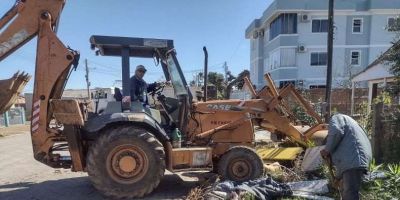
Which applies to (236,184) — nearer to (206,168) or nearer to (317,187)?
(206,168)

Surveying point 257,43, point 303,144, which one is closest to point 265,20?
point 257,43

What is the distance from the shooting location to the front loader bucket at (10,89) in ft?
22.7

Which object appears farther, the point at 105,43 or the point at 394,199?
the point at 105,43

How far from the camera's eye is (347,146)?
535 centimetres

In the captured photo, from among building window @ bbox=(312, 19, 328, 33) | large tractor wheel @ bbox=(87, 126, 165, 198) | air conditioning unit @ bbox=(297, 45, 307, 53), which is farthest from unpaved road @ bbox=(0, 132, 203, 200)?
building window @ bbox=(312, 19, 328, 33)

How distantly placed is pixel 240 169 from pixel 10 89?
4.27 m

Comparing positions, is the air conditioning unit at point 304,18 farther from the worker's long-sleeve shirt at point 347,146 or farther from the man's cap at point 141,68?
the worker's long-sleeve shirt at point 347,146

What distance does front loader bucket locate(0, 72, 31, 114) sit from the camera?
6914 millimetres

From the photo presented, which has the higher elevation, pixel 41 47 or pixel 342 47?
pixel 342 47

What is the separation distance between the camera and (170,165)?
23.1 feet

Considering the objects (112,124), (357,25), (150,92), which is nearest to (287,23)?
(357,25)

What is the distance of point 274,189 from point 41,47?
443 cm

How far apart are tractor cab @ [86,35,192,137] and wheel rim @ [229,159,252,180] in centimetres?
116

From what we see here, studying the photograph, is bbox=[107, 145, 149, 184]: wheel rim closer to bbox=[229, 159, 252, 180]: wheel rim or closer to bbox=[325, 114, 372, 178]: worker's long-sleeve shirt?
bbox=[229, 159, 252, 180]: wheel rim
